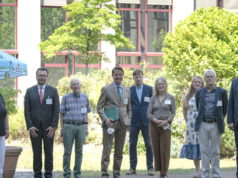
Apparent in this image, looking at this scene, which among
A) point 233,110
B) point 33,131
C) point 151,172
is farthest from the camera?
point 151,172

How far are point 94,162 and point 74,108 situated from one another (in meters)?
5.67

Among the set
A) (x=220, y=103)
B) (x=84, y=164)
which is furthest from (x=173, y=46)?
(x=220, y=103)

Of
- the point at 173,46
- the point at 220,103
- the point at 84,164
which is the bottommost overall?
the point at 84,164

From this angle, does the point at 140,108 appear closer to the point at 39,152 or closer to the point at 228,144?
the point at 39,152

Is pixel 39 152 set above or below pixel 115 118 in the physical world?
below

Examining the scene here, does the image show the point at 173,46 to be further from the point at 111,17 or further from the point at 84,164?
the point at 84,164

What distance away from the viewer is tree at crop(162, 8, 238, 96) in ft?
96.5

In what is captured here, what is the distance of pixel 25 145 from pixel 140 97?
8.76m

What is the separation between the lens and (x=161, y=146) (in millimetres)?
13172

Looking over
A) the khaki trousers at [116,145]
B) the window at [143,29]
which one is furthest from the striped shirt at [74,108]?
the window at [143,29]

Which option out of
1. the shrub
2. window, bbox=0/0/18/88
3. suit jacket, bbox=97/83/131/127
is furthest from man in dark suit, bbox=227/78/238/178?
window, bbox=0/0/18/88

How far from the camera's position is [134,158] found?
573 inches

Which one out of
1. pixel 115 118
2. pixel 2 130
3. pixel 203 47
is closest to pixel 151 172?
pixel 115 118

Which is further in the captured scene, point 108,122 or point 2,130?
point 108,122
